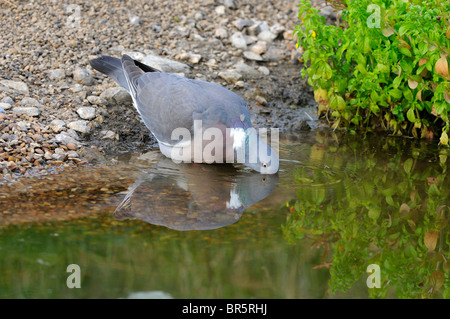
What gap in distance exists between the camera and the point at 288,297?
8.82 feet

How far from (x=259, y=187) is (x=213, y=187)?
0.35 metres

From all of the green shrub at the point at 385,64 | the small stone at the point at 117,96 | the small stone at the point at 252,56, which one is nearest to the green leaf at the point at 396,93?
the green shrub at the point at 385,64

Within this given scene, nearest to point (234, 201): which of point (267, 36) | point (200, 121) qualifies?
point (200, 121)

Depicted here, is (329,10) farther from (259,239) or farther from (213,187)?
(259,239)

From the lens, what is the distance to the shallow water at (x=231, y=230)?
2.82 m

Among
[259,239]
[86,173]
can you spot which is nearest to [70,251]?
[259,239]

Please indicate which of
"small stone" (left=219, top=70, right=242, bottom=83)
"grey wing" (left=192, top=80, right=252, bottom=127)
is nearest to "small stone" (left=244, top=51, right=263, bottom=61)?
"small stone" (left=219, top=70, right=242, bottom=83)

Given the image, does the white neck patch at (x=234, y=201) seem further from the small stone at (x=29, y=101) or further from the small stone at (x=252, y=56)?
the small stone at (x=252, y=56)

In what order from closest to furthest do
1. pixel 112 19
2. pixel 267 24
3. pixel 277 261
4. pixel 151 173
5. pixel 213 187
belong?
1. pixel 277 261
2. pixel 213 187
3. pixel 151 173
4. pixel 112 19
5. pixel 267 24

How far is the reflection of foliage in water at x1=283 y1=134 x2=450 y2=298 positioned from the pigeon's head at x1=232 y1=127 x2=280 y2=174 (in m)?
0.26

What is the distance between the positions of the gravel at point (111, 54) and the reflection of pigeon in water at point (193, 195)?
766 mm

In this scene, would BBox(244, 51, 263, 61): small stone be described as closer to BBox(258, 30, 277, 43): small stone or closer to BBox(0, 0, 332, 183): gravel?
BBox(0, 0, 332, 183): gravel

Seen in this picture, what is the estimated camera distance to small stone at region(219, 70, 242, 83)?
240 inches
